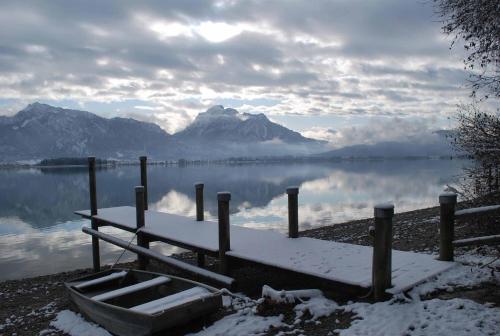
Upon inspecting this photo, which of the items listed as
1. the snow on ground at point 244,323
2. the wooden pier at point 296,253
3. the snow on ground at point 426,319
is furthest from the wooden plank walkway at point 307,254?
the snow on ground at point 244,323

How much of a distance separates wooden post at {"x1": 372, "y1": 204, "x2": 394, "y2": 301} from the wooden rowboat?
9.52ft

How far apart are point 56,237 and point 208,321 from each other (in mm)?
26917

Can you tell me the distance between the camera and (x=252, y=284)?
34.9 ft

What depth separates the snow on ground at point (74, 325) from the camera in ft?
29.4

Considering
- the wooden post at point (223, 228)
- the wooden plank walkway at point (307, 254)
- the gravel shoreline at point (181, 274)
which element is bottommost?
the gravel shoreline at point (181, 274)

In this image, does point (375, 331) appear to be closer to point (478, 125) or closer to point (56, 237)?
point (478, 125)

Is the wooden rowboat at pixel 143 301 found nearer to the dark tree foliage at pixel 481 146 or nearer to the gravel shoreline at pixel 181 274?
the gravel shoreline at pixel 181 274

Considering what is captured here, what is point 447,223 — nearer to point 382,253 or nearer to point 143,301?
point 382,253

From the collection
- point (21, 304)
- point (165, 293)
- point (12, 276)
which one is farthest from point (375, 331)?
point (12, 276)

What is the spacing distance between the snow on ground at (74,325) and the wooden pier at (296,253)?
2.41 meters

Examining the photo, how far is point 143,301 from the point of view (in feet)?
29.9

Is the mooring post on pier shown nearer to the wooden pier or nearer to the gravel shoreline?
the wooden pier

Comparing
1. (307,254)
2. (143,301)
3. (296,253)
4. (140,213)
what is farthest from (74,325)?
(307,254)

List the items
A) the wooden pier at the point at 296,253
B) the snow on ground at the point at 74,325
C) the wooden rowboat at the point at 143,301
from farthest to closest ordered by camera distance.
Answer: the snow on ground at the point at 74,325 < the wooden rowboat at the point at 143,301 < the wooden pier at the point at 296,253
